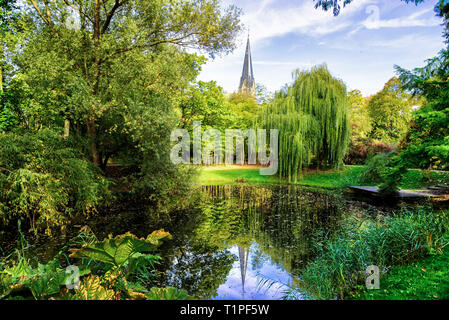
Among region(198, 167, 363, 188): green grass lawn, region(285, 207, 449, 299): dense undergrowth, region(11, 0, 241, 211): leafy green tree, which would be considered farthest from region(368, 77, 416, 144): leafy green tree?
region(285, 207, 449, 299): dense undergrowth

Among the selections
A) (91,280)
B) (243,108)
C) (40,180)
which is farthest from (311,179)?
(243,108)

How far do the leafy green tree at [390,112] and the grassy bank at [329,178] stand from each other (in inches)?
304

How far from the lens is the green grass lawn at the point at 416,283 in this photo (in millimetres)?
2646

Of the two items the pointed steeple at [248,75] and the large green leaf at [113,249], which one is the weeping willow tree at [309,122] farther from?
the pointed steeple at [248,75]

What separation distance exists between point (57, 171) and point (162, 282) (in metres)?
4.25

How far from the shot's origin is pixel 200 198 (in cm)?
1003

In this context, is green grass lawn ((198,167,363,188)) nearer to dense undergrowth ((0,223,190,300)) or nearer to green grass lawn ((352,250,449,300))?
green grass lawn ((352,250,449,300))

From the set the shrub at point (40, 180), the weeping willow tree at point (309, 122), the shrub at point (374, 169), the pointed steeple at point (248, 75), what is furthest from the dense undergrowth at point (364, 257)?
the pointed steeple at point (248, 75)

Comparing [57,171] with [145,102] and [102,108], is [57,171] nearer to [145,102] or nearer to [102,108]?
[102,108]

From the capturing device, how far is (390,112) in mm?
21469

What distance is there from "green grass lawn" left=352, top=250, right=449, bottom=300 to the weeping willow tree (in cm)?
1003

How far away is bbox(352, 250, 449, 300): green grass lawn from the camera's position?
2646mm

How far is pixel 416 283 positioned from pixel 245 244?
3.09 m
